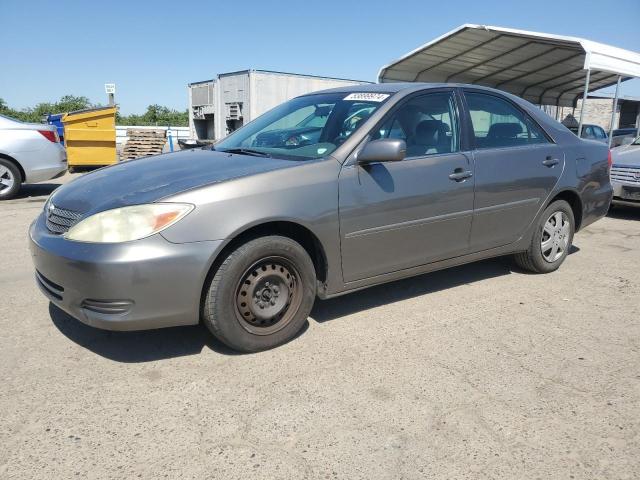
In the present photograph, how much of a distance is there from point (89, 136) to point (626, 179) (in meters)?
12.6

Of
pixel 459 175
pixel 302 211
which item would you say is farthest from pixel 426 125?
pixel 302 211

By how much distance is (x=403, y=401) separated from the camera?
2557mm

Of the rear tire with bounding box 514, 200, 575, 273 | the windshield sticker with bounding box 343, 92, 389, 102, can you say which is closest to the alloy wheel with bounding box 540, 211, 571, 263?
the rear tire with bounding box 514, 200, 575, 273

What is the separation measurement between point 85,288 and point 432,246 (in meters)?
→ 2.27

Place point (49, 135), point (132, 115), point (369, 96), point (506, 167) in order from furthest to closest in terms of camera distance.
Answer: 1. point (132, 115)
2. point (49, 135)
3. point (506, 167)
4. point (369, 96)

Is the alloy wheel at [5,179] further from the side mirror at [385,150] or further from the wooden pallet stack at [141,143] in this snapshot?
the wooden pallet stack at [141,143]

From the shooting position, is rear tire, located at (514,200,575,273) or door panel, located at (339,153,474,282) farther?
rear tire, located at (514,200,575,273)

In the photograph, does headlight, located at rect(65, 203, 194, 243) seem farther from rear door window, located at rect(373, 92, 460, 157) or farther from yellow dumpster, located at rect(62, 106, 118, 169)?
yellow dumpster, located at rect(62, 106, 118, 169)

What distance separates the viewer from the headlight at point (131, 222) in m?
2.61

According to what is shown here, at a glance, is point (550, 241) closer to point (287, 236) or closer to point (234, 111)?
point (287, 236)

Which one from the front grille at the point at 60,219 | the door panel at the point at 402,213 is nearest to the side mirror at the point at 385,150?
the door panel at the point at 402,213

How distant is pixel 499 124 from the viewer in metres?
4.23

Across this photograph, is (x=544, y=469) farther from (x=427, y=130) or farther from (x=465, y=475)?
(x=427, y=130)

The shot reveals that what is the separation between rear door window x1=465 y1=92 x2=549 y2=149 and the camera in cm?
400
